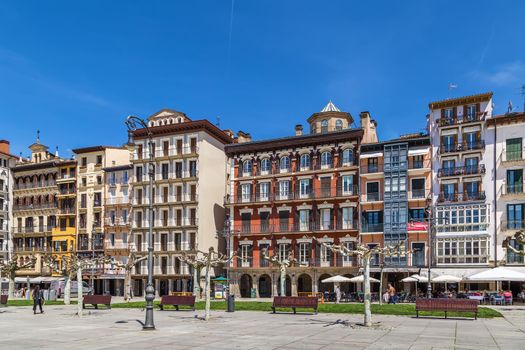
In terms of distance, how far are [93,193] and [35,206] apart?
10652 mm

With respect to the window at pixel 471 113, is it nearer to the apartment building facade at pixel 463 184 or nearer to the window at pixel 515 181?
the apartment building facade at pixel 463 184

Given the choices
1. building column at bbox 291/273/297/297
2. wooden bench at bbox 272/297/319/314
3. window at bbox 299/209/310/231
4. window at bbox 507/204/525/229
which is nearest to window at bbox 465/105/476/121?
window at bbox 507/204/525/229

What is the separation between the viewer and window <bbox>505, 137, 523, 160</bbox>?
49031 mm

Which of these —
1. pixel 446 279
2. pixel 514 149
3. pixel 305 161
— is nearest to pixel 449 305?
pixel 446 279

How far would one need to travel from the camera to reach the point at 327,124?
202 ft

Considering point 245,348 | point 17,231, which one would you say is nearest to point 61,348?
point 245,348

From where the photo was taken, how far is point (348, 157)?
5681cm

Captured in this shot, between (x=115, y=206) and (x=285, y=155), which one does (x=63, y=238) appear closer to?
(x=115, y=206)

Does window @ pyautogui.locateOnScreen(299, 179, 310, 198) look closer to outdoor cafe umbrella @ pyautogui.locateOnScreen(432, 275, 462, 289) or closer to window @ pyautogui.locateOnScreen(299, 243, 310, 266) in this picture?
window @ pyautogui.locateOnScreen(299, 243, 310, 266)

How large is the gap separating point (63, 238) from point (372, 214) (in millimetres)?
40021

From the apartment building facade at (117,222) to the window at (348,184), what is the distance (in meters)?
26.4

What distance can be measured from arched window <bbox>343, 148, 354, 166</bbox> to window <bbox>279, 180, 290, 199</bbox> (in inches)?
265

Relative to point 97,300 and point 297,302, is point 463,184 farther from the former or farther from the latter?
point 97,300

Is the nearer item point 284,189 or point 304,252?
point 304,252
